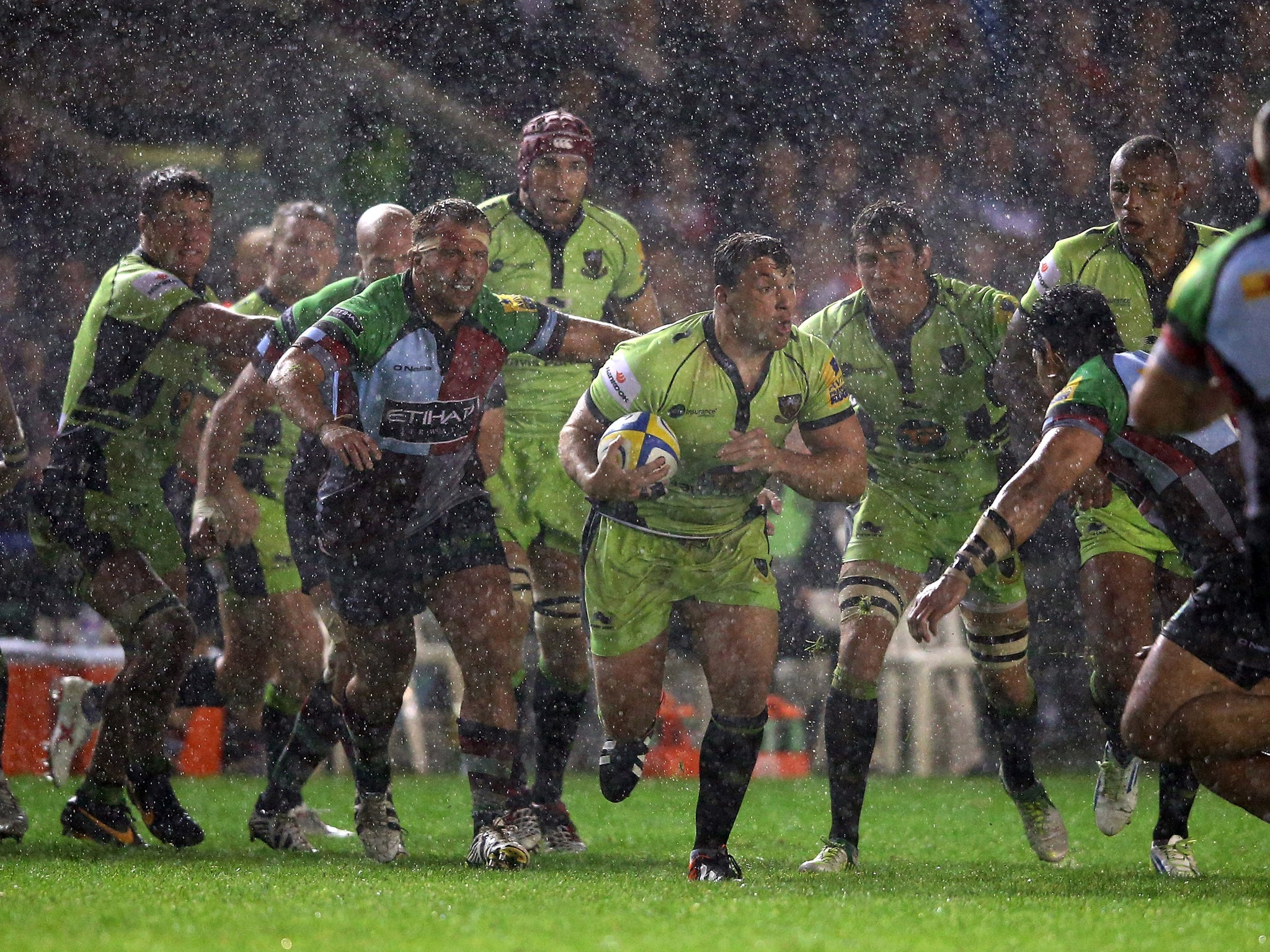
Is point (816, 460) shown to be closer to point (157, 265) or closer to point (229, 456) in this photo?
point (229, 456)

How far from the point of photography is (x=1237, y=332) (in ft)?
11.9

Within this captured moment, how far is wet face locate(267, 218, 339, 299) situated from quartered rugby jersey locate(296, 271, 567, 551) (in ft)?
5.87

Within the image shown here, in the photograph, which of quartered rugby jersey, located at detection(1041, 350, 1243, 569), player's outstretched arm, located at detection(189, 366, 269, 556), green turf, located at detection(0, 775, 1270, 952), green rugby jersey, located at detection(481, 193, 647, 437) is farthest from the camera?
green rugby jersey, located at detection(481, 193, 647, 437)

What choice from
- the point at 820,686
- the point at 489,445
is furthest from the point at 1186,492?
the point at 820,686

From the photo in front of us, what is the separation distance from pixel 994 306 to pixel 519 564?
2161mm

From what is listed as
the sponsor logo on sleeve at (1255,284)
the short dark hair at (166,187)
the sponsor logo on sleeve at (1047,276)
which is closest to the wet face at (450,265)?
the short dark hair at (166,187)

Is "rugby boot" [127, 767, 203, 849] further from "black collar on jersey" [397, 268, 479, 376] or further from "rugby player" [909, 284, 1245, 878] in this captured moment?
"rugby player" [909, 284, 1245, 878]

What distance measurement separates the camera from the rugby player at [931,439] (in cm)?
648

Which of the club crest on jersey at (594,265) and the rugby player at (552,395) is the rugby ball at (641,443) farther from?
the club crest on jersey at (594,265)

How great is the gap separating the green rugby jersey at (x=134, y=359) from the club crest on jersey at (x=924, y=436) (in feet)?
9.40

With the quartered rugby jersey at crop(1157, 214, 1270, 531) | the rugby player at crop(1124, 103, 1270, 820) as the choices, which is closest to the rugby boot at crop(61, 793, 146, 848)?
the rugby player at crop(1124, 103, 1270, 820)

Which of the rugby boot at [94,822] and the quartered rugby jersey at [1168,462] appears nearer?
the quartered rugby jersey at [1168,462]

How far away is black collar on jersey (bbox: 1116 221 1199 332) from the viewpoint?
20.8 feet

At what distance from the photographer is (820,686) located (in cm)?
1020
